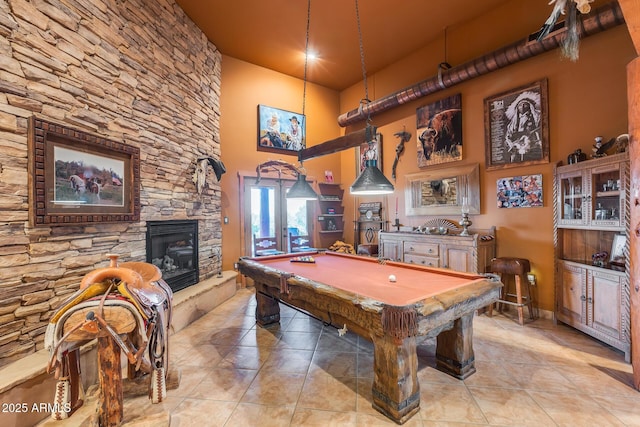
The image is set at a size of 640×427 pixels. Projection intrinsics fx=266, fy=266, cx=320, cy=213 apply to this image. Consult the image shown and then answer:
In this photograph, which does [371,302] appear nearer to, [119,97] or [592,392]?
[592,392]

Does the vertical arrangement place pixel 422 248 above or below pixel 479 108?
below

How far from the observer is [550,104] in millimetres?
3514

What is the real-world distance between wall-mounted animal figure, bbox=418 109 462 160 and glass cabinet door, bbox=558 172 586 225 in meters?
1.59

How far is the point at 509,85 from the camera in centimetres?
388

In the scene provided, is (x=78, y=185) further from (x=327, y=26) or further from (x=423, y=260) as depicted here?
(x=423, y=260)

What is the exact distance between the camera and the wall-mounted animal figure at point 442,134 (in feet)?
14.7

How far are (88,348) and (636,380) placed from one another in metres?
4.50

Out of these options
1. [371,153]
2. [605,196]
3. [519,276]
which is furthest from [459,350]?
[371,153]

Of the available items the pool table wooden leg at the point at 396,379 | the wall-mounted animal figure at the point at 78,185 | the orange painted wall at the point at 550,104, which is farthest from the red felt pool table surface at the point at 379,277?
the orange painted wall at the point at 550,104

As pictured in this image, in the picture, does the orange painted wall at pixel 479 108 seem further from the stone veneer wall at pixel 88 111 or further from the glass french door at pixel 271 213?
the stone veneer wall at pixel 88 111

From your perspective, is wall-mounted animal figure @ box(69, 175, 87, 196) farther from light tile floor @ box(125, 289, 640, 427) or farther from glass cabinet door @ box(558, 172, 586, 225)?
glass cabinet door @ box(558, 172, 586, 225)

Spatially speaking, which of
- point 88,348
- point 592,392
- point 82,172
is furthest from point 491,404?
point 82,172

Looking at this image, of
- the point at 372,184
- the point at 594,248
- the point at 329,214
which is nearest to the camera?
the point at 372,184

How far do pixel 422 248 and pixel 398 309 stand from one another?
3.01 m
